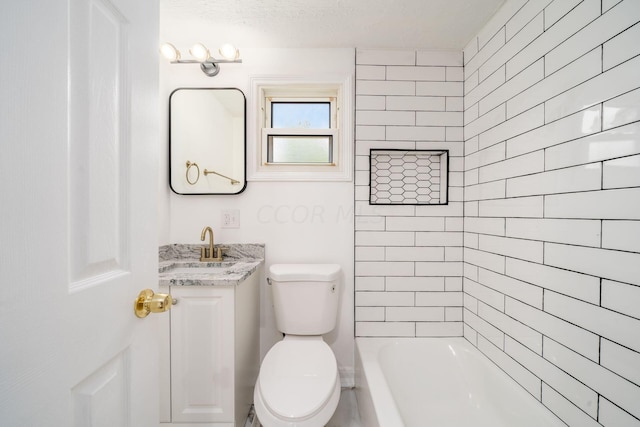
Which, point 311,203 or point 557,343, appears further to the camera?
point 311,203

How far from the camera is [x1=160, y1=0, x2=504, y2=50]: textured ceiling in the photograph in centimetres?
137

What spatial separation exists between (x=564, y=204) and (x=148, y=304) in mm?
1371

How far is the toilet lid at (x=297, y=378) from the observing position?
103cm

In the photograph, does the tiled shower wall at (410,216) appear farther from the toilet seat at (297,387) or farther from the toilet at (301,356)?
the toilet seat at (297,387)

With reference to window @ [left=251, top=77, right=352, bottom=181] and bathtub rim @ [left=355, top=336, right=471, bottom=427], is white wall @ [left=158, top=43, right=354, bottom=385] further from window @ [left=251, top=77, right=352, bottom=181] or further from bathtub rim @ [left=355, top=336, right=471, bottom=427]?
bathtub rim @ [left=355, top=336, right=471, bottom=427]

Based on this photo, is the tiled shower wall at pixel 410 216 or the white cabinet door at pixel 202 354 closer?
the white cabinet door at pixel 202 354

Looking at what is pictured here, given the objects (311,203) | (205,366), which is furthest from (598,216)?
(205,366)

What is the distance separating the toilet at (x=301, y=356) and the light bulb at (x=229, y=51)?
1.27 m

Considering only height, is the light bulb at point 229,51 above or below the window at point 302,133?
above

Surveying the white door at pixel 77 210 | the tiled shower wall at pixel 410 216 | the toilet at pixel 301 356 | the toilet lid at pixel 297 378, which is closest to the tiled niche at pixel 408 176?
the tiled shower wall at pixel 410 216

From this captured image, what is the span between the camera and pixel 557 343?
1.03 m

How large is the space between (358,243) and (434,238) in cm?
49

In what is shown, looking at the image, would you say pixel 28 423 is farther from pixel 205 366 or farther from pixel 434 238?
pixel 434 238

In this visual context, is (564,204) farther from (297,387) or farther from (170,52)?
(170,52)
